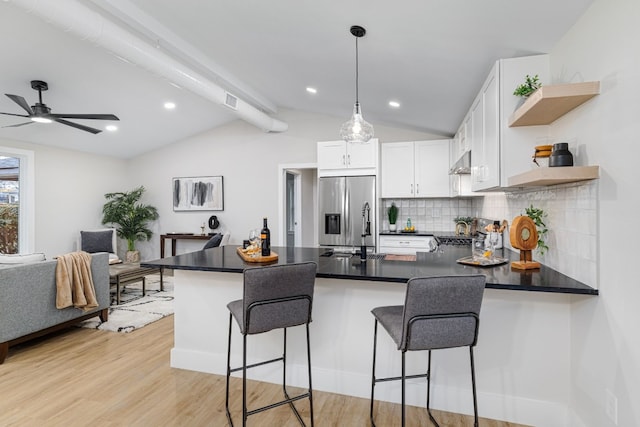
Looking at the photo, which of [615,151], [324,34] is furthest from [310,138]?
[615,151]

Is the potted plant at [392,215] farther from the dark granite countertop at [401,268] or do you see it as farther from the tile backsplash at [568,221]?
the dark granite countertop at [401,268]

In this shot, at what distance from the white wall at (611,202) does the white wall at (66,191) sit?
6734mm

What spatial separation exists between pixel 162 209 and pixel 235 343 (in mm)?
4930

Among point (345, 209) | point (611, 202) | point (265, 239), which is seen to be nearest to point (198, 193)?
point (345, 209)

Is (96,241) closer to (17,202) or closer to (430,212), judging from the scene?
(17,202)

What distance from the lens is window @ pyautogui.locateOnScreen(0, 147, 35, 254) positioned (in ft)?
16.9

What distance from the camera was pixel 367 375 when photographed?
2330 mm

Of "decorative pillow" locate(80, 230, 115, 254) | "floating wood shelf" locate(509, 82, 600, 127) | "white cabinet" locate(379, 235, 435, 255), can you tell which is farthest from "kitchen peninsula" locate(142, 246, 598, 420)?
"decorative pillow" locate(80, 230, 115, 254)

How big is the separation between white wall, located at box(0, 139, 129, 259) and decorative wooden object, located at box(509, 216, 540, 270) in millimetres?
6445

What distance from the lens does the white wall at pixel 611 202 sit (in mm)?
1396

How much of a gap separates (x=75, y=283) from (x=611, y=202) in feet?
13.9

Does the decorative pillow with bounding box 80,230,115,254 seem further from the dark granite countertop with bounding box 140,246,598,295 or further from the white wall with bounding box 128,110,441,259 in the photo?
the dark granite countertop with bounding box 140,246,598,295

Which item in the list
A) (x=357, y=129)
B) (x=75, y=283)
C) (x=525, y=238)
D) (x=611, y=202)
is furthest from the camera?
(x=75, y=283)

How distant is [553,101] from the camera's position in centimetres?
175
